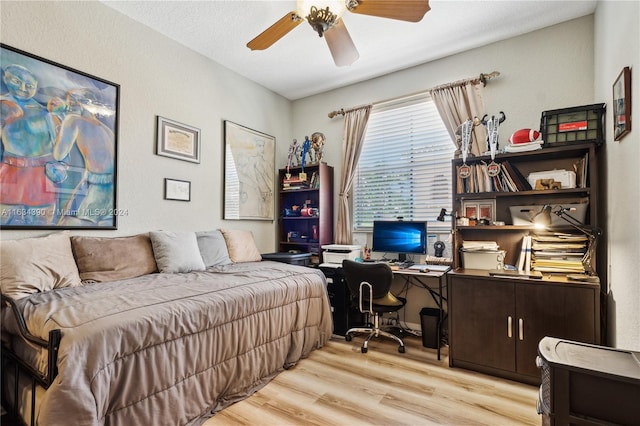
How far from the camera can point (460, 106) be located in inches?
126

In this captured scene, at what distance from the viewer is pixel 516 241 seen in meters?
2.78

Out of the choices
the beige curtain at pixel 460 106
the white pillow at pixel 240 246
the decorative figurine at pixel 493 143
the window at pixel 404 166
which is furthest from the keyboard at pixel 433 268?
the white pillow at pixel 240 246

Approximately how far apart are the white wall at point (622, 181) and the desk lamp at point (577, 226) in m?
0.09

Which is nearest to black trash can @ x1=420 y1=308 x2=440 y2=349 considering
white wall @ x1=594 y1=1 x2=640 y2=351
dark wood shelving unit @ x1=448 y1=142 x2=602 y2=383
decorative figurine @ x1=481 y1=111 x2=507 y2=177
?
dark wood shelving unit @ x1=448 y1=142 x2=602 y2=383

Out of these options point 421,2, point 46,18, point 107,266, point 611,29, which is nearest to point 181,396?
point 107,266

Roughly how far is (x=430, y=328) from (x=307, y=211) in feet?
6.18

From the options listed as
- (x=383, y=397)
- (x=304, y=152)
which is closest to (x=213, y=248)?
(x=304, y=152)

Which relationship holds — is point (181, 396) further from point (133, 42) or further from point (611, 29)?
point (611, 29)

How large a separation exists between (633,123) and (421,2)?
1.28 meters

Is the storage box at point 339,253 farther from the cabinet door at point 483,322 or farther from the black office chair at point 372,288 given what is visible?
the cabinet door at point 483,322

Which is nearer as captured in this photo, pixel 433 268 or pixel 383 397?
pixel 383 397

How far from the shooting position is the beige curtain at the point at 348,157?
3844mm

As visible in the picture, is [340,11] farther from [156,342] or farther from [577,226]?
[577,226]

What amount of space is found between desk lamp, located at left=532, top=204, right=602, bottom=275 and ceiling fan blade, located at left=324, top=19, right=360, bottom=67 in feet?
6.24
